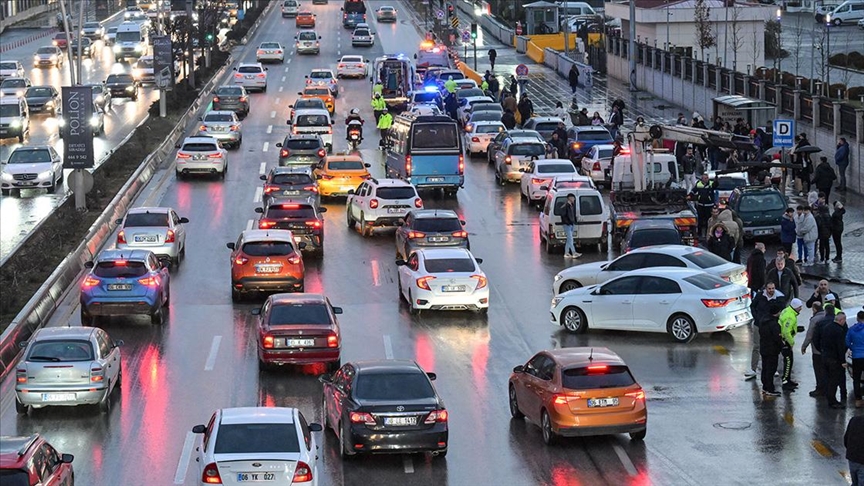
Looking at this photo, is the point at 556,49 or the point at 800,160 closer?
the point at 800,160

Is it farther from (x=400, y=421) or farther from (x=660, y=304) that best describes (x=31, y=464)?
(x=660, y=304)

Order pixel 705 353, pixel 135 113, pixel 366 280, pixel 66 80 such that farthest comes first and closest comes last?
pixel 66 80
pixel 135 113
pixel 366 280
pixel 705 353

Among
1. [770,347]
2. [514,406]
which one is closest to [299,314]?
[514,406]

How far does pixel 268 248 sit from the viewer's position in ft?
111

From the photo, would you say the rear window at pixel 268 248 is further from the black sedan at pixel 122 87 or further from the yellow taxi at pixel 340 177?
the black sedan at pixel 122 87

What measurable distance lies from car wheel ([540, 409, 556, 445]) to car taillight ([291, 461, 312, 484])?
513 centimetres

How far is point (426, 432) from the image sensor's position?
2138cm

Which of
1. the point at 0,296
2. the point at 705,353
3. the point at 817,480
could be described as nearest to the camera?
the point at 817,480

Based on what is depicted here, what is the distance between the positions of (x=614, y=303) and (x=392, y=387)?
9605 mm

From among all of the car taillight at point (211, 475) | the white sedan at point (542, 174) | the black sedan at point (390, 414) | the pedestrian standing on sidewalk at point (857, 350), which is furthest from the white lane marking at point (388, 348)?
the white sedan at point (542, 174)

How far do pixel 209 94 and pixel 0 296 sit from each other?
145ft

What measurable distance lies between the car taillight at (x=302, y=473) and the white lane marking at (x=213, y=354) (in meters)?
10.2

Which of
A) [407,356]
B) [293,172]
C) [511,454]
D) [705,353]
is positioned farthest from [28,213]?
[511,454]

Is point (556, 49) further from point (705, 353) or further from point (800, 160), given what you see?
point (705, 353)
